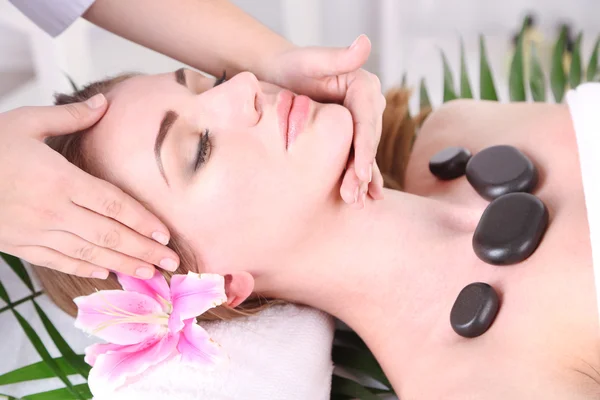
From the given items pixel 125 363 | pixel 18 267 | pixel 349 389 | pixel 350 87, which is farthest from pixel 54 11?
pixel 349 389

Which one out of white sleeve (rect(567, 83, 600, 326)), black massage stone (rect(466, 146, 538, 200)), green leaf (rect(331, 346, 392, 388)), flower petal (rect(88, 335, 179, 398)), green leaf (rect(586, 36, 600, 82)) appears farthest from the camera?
green leaf (rect(586, 36, 600, 82))

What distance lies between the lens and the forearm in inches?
48.8

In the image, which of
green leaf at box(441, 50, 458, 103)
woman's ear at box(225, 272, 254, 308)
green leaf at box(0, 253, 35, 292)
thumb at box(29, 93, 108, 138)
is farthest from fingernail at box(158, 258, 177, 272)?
green leaf at box(441, 50, 458, 103)

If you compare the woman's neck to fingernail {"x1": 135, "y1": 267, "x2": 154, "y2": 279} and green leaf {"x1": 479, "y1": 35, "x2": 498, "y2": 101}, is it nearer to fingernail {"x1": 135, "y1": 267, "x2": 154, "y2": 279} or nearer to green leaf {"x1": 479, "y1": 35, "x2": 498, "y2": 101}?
fingernail {"x1": 135, "y1": 267, "x2": 154, "y2": 279}

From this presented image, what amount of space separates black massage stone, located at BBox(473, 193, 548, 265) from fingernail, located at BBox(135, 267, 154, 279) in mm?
502

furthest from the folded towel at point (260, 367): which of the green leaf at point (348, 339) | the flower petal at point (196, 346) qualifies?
the green leaf at point (348, 339)

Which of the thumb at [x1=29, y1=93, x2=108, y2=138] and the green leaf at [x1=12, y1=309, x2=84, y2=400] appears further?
the green leaf at [x1=12, y1=309, x2=84, y2=400]

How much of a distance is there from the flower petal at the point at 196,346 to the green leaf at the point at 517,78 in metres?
1.02

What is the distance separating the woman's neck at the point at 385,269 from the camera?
1032mm

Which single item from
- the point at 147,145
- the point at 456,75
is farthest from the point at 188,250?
the point at 456,75

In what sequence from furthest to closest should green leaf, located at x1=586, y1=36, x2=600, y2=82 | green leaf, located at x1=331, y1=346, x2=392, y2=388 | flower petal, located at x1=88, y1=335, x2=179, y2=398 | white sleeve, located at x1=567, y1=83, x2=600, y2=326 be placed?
green leaf, located at x1=586, y1=36, x2=600, y2=82, green leaf, located at x1=331, y1=346, x2=392, y2=388, flower petal, located at x1=88, y1=335, x2=179, y2=398, white sleeve, located at x1=567, y1=83, x2=600, y2=326

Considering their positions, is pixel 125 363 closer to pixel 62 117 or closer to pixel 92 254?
pixel 92 254

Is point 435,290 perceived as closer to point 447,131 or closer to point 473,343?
point 473,343

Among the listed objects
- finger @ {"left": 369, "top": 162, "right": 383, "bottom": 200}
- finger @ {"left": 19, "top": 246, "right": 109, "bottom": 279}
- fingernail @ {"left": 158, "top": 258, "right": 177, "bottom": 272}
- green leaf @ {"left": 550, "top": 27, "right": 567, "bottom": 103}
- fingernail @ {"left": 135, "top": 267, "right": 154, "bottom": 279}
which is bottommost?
fingernail @ {"left": 135, "top": 267, "right": 154, "bottom": 279}
